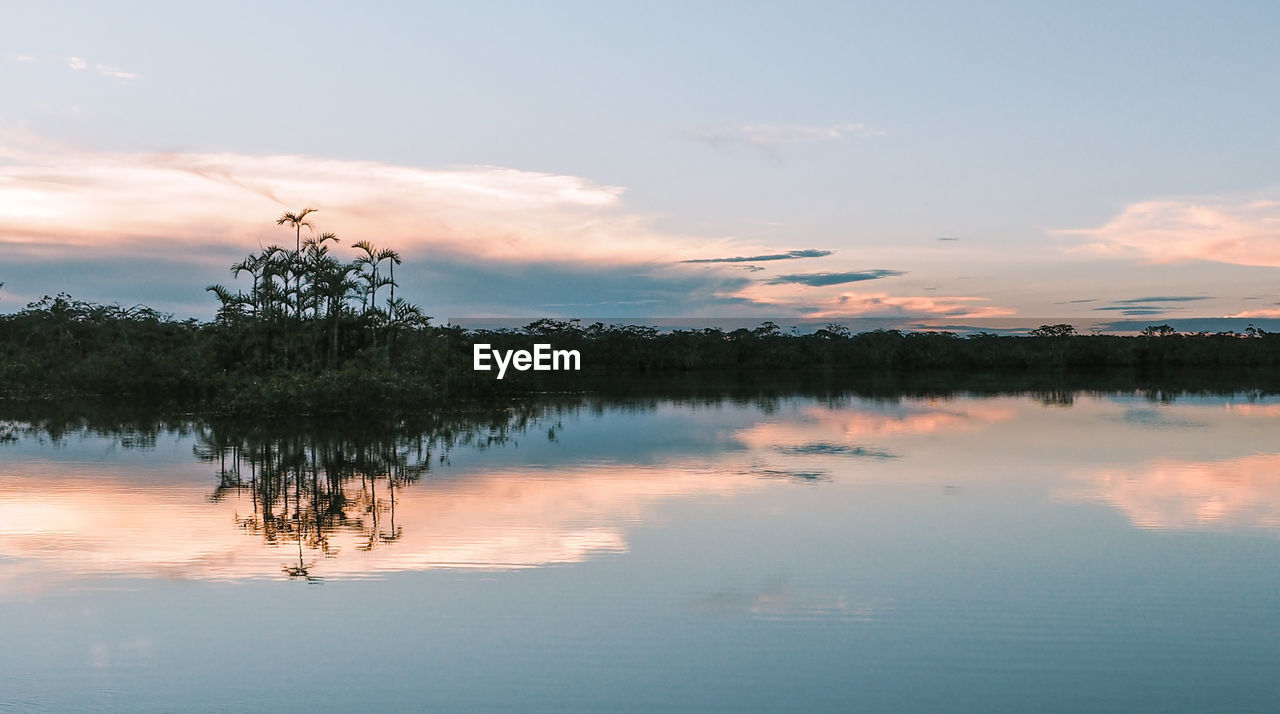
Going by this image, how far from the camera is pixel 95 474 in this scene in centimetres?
1384

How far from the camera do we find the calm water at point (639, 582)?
5.88 m

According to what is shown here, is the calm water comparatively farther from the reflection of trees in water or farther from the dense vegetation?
the dense vegetation

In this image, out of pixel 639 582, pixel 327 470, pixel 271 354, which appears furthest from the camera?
pixel 271 354

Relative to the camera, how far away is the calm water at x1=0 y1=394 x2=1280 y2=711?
5883 mm

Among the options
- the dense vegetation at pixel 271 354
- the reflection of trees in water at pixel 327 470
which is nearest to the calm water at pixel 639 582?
the reflection of trees in water at pixel 327 470

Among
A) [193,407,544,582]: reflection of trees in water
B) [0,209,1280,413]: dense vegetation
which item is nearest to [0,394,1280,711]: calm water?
[193,407,544,582]: reflection of trees in water

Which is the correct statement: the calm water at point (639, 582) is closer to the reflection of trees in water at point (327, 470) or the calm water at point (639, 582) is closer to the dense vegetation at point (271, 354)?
the reflection of trees in water at point (327, 470)

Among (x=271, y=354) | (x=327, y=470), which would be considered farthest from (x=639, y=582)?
(x=271, y=354)

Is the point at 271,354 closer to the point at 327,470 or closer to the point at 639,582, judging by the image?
the point at 327,470

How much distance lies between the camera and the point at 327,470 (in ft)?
47.9

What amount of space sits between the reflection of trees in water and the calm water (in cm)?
9

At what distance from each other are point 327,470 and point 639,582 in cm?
790

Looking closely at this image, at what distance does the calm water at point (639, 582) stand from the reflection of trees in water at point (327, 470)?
0.28 feet

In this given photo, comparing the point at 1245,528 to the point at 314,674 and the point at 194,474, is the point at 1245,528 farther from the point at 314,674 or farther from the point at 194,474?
the point at 194,474
